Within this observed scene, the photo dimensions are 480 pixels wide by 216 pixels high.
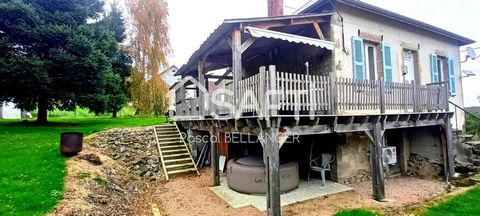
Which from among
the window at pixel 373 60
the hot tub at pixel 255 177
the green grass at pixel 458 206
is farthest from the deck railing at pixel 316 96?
the green grass at pixel 458 206

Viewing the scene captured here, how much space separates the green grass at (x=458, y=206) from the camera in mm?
5676

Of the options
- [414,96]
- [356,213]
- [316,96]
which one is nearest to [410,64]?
[414,96]

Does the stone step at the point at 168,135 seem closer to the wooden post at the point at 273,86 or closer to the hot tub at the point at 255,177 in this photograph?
the hot tub at the point at 255,177

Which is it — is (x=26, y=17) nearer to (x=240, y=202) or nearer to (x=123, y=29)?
(x=123, y=29)

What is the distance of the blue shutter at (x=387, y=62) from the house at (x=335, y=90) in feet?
0.12

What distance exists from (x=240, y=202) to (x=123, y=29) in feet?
73.1

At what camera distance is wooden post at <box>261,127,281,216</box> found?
548cm

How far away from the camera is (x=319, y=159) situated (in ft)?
30.3

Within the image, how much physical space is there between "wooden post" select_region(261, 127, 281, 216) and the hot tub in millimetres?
1978

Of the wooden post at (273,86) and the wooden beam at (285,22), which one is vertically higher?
the wooden beam at (285,22)

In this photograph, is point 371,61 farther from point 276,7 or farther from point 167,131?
point 167,131

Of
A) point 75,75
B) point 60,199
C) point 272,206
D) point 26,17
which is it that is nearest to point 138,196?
point 60,199

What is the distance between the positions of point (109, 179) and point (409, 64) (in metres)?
12.3

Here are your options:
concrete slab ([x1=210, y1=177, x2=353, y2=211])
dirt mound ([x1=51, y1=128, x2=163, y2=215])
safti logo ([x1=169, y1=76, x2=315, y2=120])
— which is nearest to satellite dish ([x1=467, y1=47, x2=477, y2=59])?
concrete slab ([x1=210, y1=177, x2=353, y2=211])
